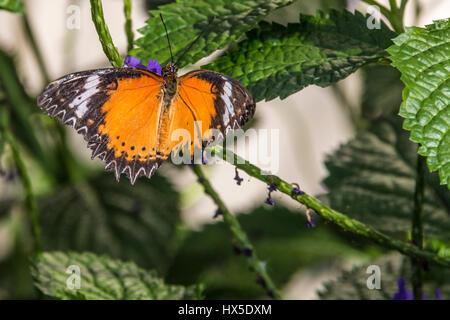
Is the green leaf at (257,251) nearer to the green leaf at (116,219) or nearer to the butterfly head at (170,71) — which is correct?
the green leaf at (116,219)

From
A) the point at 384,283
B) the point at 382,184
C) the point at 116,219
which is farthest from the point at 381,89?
the point at 116,219

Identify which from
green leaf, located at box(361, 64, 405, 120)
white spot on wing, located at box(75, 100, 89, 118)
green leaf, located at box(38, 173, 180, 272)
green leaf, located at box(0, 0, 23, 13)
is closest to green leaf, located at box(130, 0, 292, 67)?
white spot on wing, located at box(75, 100, 89, 118)

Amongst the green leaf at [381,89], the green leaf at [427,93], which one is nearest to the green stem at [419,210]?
the green leaf at [427,93]

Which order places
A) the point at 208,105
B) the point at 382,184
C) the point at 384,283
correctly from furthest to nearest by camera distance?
the point at 382,184 < the point at 384,283 < the point at 208,105

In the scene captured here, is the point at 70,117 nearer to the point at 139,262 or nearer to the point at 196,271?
the point at 139,262

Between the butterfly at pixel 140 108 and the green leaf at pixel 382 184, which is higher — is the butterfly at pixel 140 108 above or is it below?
above

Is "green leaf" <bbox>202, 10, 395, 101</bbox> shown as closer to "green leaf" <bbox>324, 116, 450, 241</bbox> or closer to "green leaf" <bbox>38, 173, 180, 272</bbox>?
"green leaf" <bbox>324, 116, 450, 241</bbox>

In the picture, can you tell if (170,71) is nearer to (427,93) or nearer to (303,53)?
(303,53)
